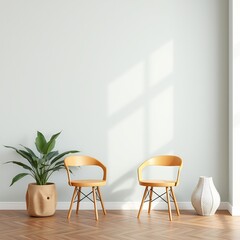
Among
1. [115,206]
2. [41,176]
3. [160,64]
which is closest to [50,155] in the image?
[41,176]

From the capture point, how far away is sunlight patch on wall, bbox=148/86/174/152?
18.1ft

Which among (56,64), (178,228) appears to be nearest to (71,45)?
(56,64)

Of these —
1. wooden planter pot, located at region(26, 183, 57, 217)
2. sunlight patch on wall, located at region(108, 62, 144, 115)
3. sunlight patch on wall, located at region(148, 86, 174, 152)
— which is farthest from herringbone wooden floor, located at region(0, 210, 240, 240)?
sunlight patch on wall, located at region(108, 62, 144, 115)

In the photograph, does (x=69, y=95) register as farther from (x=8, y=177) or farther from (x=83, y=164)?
(x=8, y=177)

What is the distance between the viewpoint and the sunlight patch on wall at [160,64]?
5523 mm

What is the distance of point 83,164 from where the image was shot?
5242 mm

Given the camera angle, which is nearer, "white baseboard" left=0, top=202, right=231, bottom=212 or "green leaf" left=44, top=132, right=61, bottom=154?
"green leaf" left=44, top=132, right=61, bottom=154

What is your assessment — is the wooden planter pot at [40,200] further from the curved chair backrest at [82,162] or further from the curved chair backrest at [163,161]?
the curved chair backrest at [163,161]

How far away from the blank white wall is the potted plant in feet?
1.25

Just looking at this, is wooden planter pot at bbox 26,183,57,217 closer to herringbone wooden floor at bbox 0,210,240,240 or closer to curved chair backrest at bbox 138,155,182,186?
herringbone wooden floor at bbox 0,210,240,240

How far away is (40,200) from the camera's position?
16.2 ft

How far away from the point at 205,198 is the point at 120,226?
117 centimetres

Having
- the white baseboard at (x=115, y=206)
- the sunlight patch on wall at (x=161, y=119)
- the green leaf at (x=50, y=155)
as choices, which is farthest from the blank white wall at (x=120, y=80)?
the green leaf at (x=50, y=155)
